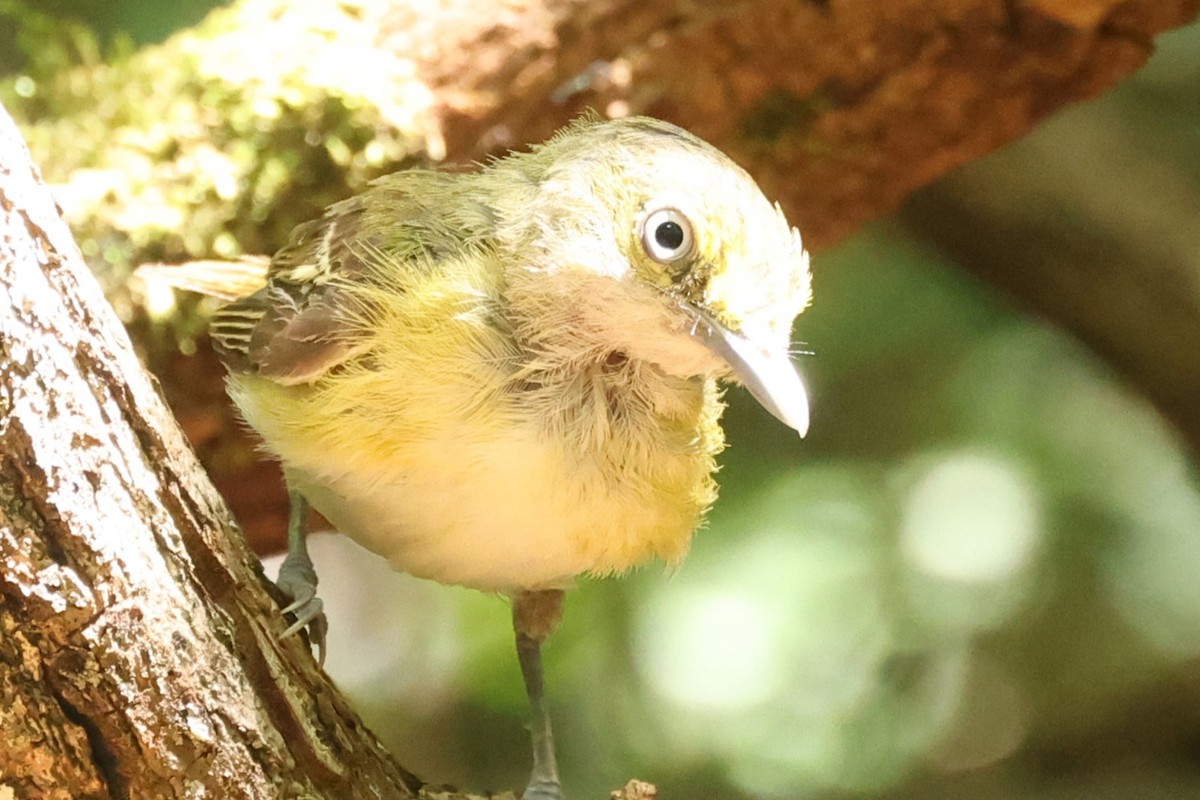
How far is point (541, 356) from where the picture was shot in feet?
6.67

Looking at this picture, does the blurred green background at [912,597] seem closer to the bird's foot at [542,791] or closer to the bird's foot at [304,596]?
the bird's foot at [542,791]

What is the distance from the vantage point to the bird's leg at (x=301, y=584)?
218 cm

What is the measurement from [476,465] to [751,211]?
62cm

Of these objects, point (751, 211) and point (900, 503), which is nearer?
point (751, 211)

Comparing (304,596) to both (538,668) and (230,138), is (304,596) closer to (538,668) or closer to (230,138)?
(538,668)

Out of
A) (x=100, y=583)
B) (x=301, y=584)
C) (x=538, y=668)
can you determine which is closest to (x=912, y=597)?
(x=538, y=668)

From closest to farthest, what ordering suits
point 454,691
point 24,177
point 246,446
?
point 24,177, point 246,446, point 454,691

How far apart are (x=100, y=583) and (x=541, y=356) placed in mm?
801

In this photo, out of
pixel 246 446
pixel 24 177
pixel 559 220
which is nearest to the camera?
pixel 24 177

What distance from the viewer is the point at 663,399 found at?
2105 millimetres

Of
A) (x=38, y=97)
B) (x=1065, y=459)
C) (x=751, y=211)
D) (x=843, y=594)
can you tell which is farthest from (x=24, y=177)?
(x=1065, y=459)

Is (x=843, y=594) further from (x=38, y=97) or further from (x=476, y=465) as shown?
(x=38, y=97)

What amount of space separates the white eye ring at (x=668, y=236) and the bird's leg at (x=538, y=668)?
3.35 ft

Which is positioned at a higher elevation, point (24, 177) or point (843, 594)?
point (843, 594)
